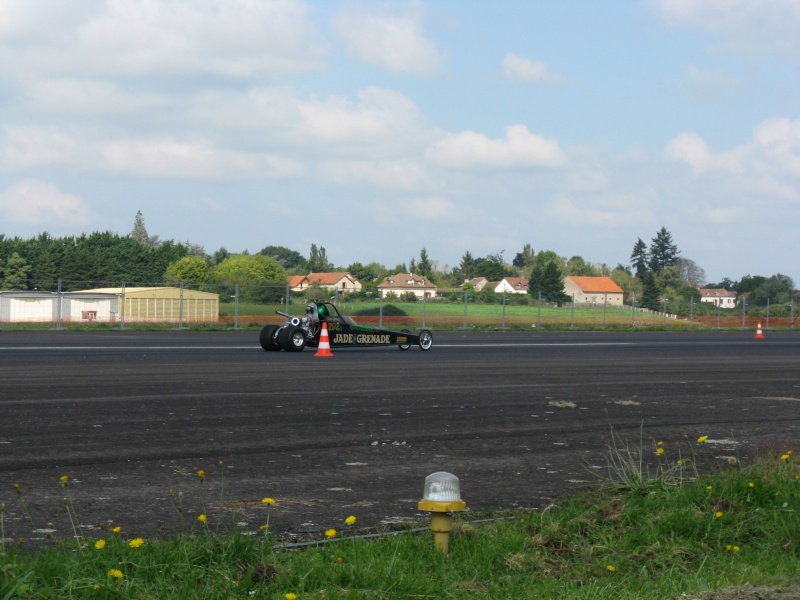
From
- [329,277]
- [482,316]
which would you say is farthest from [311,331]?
[329,277]

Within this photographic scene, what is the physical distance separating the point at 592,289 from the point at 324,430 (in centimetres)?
16056

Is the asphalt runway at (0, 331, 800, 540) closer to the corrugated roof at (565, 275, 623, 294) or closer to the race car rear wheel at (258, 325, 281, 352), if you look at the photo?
the race car rear wheel at (258, 325, 281, 352)

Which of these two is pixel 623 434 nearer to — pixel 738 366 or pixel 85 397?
pixel 85 397

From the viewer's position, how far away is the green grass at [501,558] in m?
4.92

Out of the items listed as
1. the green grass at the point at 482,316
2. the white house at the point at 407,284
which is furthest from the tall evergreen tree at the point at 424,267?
the green grass at the point at 482,316

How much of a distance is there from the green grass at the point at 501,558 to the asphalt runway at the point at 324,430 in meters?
0.76

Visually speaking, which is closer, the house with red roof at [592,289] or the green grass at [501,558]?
the green grass at [501,558]

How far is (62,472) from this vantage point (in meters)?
8.34

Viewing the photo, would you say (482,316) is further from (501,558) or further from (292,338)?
(501,558)

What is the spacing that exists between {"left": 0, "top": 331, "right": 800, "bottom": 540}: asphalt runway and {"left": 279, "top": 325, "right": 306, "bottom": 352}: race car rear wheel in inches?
138

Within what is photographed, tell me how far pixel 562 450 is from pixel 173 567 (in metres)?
5.93

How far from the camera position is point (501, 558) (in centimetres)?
574

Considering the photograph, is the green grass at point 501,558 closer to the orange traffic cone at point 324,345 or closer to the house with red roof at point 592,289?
the orange traffic cone at point 324,345

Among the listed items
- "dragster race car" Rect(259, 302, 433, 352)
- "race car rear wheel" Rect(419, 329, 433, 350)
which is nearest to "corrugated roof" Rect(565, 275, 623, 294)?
"race car rear wheel" Rect(419, 329, 433, 350)
